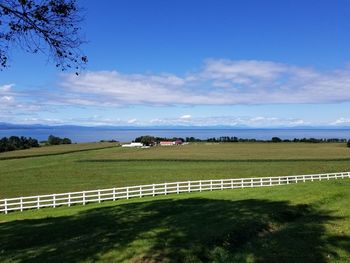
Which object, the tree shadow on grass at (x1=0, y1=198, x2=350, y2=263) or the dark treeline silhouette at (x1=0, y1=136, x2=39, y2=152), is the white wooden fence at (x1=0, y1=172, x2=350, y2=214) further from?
the dark treeline silhouette at (x1=0, y1=136, x2=39, y2=152)

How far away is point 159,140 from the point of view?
519 feet

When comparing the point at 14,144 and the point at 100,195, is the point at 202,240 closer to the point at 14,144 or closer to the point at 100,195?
the point at 100,195

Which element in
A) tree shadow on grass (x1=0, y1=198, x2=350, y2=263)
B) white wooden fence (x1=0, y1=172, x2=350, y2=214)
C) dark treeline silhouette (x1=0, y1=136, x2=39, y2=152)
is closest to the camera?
tree shadow on grass (x1=0, y1=198, x2=350, y2=263)

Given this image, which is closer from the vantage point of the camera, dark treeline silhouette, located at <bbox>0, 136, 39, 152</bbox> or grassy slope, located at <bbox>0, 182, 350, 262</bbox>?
grassy slope, located at <bbox>0, 182, 350, 262</bbox>

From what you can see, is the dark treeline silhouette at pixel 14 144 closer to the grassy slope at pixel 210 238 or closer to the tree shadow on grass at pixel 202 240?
the grassy slope at pixel 210 238

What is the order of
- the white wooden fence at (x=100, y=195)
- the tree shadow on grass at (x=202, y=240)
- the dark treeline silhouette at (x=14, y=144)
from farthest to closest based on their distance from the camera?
the dark treeline silhouette at (x=14, y=144)
the white wooden fence at (x=100, y=195)
the tree shadow on grass at (x=202, y=240)

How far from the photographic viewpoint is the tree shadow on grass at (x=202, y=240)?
983 centimetres

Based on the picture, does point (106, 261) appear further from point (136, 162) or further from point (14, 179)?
point (136, 162)

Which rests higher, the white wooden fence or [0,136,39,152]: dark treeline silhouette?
[0,136,39,152]: dark treeline silhouette

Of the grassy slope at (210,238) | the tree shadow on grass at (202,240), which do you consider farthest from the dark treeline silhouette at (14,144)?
the tree shadow on grass at (202,240)

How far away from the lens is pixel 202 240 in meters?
11.0

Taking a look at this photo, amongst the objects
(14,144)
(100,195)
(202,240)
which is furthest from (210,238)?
(14,144)

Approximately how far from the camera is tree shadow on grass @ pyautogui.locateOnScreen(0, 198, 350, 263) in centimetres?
983

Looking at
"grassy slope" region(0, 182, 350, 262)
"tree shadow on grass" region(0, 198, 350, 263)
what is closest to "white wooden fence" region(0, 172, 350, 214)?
"grassy slope" region(0, 182, 350, 262)
